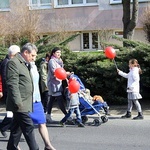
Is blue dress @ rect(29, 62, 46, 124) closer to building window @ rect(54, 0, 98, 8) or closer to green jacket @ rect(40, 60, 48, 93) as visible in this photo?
green jacket @ rect(40, 60, 48, 93)

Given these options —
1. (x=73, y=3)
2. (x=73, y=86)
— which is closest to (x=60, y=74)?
(x=73, y=86)

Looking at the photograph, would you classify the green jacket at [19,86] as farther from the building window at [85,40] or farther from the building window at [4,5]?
the building window at [4,5]

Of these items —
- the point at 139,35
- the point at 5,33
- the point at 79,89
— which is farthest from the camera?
the point at 139,35

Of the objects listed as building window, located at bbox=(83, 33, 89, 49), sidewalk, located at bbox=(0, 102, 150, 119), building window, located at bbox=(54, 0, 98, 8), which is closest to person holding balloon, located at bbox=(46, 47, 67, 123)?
sidewalk, located at bbox=(0, 102, 150, 119)

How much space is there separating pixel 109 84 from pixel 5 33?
12220 millimetres

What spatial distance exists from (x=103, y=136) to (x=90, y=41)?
2011cm

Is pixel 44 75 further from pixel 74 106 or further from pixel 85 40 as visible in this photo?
pixel 85 40

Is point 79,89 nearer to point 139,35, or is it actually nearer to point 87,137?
point 87,137

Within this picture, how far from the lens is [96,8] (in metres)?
26.9

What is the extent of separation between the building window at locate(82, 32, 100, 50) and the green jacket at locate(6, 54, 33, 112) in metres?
21.4

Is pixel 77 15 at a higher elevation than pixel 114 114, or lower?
higher

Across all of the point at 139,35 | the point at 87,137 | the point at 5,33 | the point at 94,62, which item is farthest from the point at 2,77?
the point at 139,35

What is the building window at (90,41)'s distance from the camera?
27172 mm

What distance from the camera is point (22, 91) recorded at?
18.6ft
